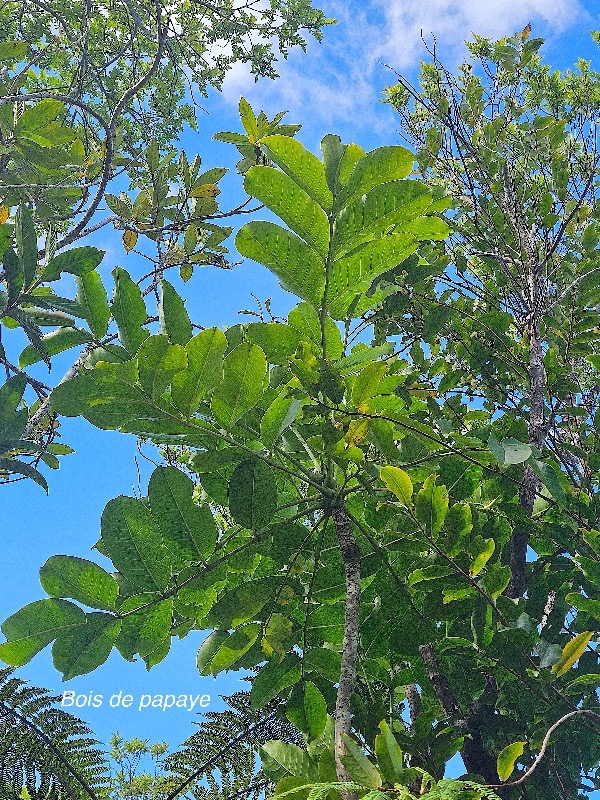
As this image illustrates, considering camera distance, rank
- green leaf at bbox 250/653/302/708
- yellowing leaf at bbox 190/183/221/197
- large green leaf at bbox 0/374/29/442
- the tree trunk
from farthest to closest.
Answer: yellowing leaf at bbox 190/183/221/197 < the tree trunk < large green leaf at bbox 0/374/29/442 < green leaf at bbox 250/653/302/708

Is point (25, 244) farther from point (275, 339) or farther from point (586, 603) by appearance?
point (586, 603)

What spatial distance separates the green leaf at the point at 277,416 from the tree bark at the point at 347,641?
0.16m

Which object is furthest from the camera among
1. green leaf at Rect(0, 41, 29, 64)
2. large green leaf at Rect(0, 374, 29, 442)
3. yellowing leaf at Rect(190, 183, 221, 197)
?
yellowing leaf at Rect(190, 183, 221, 197)

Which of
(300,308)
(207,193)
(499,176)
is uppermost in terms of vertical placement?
(499,176)

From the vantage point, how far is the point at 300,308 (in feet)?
3.60

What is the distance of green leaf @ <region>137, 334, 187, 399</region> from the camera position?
98 centimetres

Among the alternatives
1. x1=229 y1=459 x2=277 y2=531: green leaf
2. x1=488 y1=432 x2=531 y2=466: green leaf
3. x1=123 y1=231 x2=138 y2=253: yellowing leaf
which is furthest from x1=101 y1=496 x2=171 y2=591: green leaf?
x1=123 y1=231 x2=138 y2=253: yellowing leaf

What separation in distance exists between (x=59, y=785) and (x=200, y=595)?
82cm

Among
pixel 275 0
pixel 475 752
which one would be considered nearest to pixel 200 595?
pixel 475 752

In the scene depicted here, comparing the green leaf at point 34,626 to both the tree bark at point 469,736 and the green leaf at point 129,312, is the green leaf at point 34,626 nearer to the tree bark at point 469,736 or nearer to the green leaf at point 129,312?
the green leaf at point 129,312

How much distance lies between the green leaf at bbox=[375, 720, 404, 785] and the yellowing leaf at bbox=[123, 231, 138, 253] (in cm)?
216

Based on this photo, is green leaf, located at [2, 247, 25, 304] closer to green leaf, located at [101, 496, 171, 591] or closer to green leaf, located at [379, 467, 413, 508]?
green leaf, located at [101, 496, 171, 591]

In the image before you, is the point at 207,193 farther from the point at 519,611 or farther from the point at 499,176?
the point at 519,611

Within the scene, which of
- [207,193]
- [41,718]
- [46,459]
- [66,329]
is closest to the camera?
[66,329]
